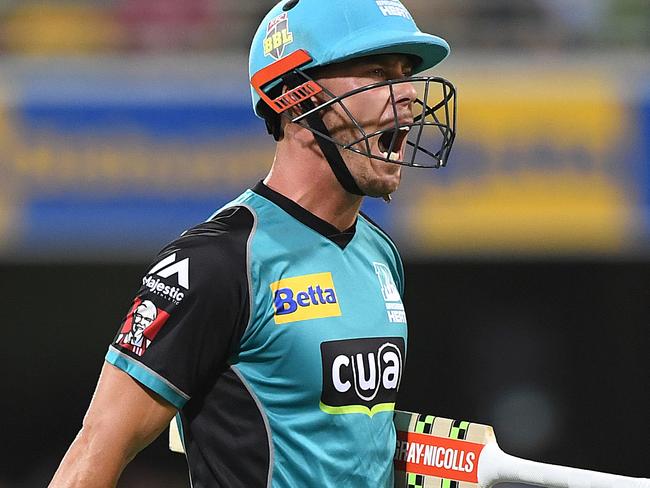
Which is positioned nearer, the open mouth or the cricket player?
the cricket player

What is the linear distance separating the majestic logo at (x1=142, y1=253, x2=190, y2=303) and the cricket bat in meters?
0.50

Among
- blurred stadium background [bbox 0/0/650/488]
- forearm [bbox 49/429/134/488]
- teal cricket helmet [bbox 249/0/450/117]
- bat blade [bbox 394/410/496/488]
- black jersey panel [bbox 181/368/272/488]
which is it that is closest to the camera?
forearm [bbox 49/429/134/488]

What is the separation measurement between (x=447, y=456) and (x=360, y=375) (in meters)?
0.32

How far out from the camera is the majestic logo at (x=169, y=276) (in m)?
2.15

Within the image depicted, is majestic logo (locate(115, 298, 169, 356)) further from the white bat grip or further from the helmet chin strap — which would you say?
the white bat grip

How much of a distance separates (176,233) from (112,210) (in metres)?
0.33

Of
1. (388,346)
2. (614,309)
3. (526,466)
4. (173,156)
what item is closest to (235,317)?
(388,346)

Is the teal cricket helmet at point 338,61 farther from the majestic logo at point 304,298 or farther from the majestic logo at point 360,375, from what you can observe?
the majestic logo at point 360,375

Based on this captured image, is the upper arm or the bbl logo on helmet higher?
the bbl logo on helmet

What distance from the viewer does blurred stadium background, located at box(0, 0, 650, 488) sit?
5.96 meters

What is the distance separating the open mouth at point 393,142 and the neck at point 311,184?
110 mm

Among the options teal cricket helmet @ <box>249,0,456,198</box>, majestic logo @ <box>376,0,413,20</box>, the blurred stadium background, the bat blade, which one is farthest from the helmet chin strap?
the blurred stadium background

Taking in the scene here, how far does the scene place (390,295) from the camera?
2.54 metres

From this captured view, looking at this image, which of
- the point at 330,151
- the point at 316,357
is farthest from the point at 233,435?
the point at 330,151
